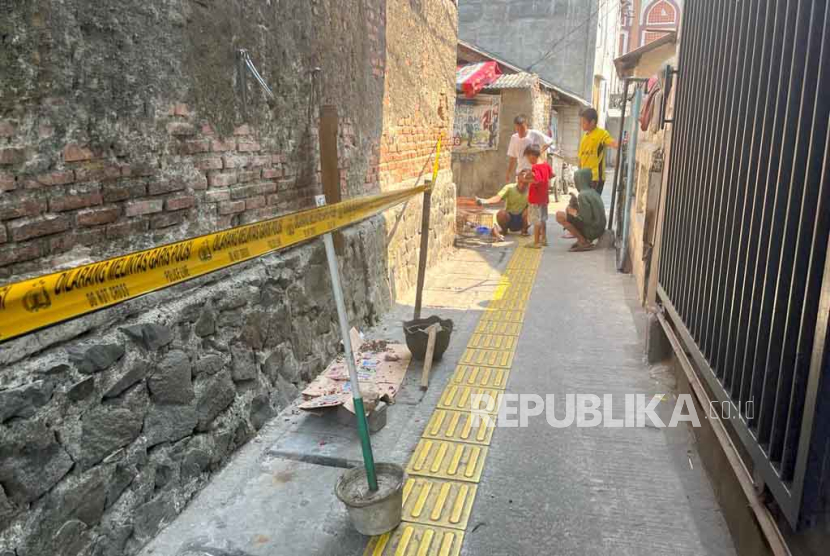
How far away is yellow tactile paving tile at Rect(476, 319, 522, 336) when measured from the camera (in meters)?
5.58

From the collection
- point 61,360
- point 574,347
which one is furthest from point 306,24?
point 574,347

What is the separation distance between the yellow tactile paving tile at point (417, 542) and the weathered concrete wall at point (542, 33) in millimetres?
20766

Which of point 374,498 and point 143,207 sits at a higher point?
point 143,207

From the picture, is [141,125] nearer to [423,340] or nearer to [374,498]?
[374,498]

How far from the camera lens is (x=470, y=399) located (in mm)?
4227

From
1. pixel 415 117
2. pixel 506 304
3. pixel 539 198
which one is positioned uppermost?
pixel 415 117

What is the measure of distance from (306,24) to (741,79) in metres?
2.76

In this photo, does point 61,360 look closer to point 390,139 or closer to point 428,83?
point 390,139

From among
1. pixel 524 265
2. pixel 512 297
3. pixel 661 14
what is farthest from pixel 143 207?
pixel 661 14

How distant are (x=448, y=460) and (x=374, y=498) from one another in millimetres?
743

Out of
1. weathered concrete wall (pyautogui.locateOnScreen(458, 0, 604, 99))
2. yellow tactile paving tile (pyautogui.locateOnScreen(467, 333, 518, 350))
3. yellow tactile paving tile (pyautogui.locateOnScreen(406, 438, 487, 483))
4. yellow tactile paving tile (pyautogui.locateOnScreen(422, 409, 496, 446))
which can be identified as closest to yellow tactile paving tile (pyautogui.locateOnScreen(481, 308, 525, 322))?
yellow tactile paving tile (pyautogui.locateOnScreen(467, 333, 518, 350))

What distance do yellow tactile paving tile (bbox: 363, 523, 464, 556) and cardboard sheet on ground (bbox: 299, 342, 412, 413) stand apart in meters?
0.96

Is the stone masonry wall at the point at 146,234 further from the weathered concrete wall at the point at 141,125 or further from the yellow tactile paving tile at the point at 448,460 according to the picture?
the yellow tactile paving tile at the point at 448,460

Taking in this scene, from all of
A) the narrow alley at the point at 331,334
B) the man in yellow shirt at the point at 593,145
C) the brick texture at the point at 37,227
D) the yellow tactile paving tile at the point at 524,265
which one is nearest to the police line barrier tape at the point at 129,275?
the narrow alley at the point at 331,334
